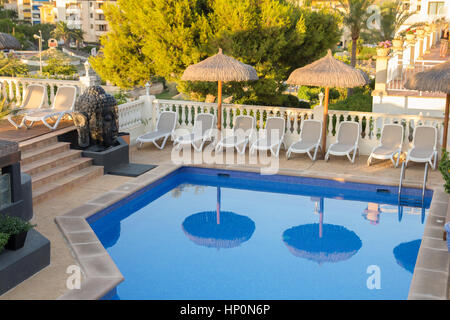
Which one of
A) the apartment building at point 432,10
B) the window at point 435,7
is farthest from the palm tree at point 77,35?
the window at point 435,7

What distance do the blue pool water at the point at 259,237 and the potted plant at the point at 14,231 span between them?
137 centimetres

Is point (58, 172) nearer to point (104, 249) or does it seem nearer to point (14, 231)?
point (104, 249)

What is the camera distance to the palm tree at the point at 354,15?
31.9 m

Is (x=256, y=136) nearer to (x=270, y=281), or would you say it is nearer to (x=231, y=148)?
(x=231, y=148)

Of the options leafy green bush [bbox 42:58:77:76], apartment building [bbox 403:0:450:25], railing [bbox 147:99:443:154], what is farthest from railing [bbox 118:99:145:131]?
apartment building [bbox 403:0:450:25]

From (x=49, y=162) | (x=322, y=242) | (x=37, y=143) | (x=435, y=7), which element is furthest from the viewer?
(x=435, y=7)

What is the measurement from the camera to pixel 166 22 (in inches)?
639

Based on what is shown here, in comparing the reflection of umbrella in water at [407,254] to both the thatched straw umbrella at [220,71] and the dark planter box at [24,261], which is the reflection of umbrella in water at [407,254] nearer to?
the dark planter box at [24,261]

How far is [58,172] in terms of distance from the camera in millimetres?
10648

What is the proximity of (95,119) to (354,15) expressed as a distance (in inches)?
961

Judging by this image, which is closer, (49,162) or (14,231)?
(14,231)

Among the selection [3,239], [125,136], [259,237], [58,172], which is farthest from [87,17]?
[3,239]

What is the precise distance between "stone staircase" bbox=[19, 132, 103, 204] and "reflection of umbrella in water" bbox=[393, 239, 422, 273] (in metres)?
6.18

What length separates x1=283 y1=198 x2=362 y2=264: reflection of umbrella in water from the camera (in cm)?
849
